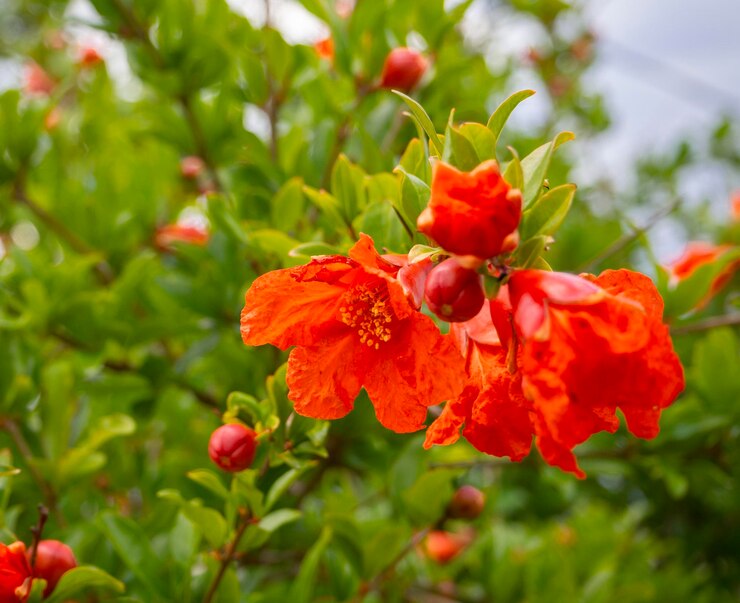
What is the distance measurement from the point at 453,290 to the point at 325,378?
18 centimetres

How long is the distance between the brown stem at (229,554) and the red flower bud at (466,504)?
0.44 meters

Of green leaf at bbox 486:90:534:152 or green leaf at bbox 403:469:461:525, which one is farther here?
green leaf at bbox 403:469:461:525

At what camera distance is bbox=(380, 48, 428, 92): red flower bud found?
3.88ft

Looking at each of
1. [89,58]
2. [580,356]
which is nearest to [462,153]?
[580,356]

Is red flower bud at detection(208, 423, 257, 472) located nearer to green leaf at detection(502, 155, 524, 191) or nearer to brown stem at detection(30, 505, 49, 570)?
brown stem at detection(30, 505, 49, 570)

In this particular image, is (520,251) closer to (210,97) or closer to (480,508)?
(480,508)

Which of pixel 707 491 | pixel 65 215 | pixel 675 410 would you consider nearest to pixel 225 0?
pixel 65 215

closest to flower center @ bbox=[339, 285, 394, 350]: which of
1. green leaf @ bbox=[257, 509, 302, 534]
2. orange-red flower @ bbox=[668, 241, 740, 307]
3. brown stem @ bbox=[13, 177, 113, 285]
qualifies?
green leaf @ bbox=[257, 509, 302, 534]

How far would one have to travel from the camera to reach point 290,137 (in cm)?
134

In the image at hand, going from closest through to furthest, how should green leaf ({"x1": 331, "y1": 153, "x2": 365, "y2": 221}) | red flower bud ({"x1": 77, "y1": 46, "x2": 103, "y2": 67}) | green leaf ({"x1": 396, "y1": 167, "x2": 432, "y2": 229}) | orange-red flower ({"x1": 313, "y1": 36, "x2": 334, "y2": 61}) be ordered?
1. green leaf ({"x1": 396, "y1": 167, "x2": 432, "y2": 229})
2. green leaf ({"x1": 331, "y1": 153, "x2": 365, "y2": 221})
3. orange-red flower ({"x1": 313, "y1": 36, "x2": 334, "y2": 61})
4. red flower bud ({"x1": 77, "y1": 46, "x2": 103, "y2": 67})

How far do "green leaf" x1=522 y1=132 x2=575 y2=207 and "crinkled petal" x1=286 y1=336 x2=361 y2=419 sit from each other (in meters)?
0.23

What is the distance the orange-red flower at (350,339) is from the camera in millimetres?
661

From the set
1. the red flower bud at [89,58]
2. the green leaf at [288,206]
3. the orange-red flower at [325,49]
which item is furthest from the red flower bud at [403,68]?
the red flower bud at [89,58]

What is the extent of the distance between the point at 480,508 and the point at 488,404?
605mm
